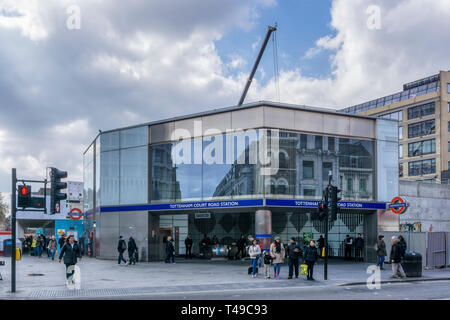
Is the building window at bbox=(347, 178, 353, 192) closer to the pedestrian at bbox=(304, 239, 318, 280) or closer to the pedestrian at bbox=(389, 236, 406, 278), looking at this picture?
the pedestrian at bbox=(389, 236, 406, 278)

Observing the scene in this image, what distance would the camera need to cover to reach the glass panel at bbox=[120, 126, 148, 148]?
3184cm

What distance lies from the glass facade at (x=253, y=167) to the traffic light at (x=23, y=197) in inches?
552

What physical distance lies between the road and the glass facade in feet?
34.3

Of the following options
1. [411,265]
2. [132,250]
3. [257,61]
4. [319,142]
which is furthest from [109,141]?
[411,265]

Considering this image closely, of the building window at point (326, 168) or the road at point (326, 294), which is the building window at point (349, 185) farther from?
the road at point (326, 294)

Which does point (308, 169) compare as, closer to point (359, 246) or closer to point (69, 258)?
point (359, 246)

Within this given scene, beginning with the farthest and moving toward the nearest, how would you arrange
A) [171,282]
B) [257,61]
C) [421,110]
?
[421,110]
[257,61]
[171,282]

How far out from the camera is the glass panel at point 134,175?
103 ft

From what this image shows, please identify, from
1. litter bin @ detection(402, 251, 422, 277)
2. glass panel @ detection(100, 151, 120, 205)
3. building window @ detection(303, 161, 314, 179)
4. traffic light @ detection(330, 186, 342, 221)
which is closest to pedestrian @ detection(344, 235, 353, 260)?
building window @ detection(303, 161, 314, 179)

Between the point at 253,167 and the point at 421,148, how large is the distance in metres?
54.9

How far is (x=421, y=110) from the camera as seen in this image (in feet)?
246
